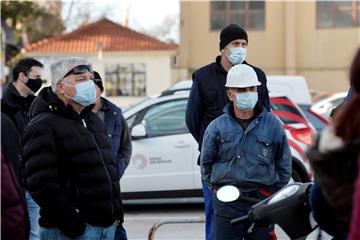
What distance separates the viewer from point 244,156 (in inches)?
207

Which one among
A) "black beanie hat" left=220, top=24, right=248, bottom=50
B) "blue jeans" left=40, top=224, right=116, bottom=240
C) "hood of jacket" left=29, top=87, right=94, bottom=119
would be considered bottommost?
"blue jeans" left=40, top=224, right=116, bottom=240

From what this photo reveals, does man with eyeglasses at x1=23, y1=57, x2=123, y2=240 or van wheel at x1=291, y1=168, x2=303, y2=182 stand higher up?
man with eyeglasses at x1=23, y1=57, x2=123, y2=240

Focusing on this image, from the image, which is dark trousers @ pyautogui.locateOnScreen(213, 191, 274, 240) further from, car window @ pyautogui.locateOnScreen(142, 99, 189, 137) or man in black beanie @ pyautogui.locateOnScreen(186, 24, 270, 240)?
car window @ pyautogui.locateOnScreen(142, 99, 189, 137)

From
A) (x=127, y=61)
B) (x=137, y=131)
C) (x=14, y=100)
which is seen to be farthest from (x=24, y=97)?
(x=127, y=61)

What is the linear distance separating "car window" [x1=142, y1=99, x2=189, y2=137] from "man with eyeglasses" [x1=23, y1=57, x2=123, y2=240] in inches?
231

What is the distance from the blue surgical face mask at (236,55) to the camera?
21.0ft

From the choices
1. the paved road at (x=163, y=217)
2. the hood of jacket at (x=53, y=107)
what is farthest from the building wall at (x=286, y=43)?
the hood of jacket at (x=53, y=107)

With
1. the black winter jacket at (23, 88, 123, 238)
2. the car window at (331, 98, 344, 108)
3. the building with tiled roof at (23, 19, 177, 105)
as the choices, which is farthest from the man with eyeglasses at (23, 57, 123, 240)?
the building with tiled roof at (23, 19, 177, 105)

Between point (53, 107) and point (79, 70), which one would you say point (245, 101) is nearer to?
point (79, 70)

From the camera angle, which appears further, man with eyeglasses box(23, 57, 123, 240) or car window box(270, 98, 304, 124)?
car window box(270, 98, 304, 124)

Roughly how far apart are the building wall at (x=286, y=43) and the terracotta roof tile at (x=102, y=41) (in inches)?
57.3

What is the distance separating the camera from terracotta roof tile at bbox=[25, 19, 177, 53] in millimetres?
40531

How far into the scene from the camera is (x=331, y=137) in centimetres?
279

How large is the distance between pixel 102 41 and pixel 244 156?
36451 millimetres
